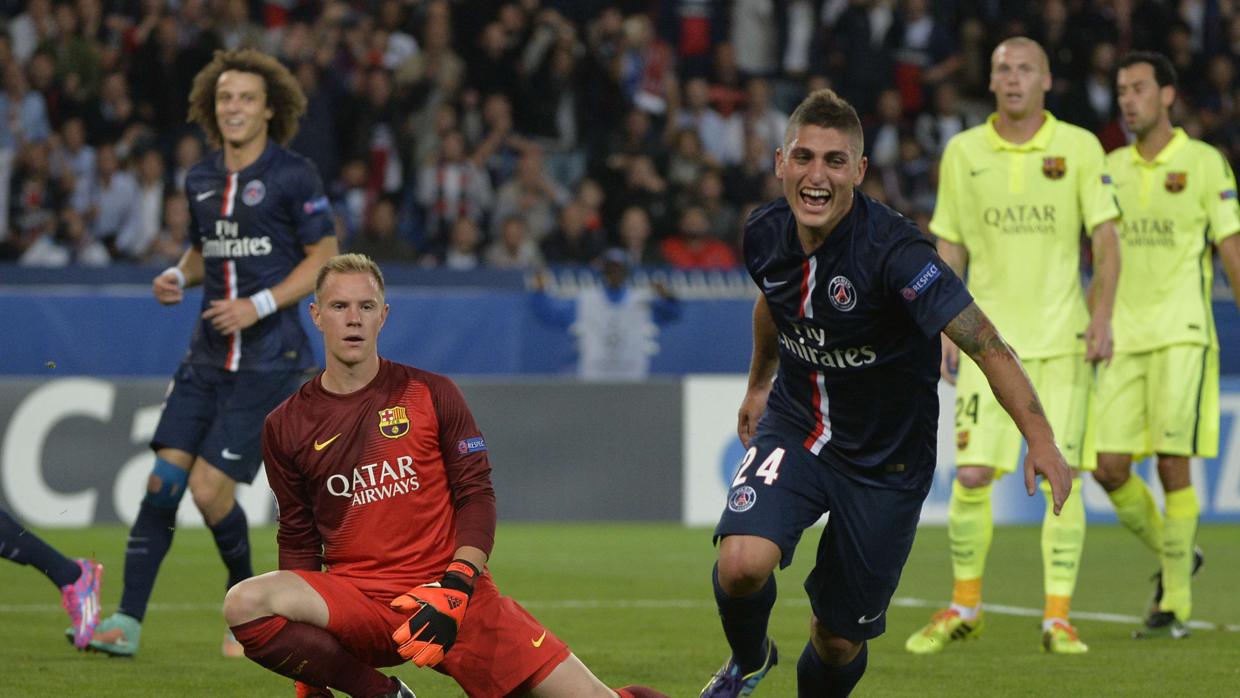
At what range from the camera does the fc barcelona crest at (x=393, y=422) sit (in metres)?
5.49

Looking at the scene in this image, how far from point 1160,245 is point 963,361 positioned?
4.83 ft

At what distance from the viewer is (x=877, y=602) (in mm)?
5758

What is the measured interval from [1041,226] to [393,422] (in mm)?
3698

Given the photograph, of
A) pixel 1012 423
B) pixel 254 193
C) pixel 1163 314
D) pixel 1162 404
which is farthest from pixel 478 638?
pixel 1163 314

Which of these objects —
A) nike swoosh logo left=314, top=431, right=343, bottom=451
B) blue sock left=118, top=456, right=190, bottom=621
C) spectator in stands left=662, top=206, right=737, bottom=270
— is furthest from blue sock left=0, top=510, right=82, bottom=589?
spectator in stands left=662, top=206, right=737, bottom=270

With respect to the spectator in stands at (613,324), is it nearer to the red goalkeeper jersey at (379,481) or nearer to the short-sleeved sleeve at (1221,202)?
the short-sleeved sleeve at (1221,202)

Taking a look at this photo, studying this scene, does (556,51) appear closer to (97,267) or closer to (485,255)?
(485,255)

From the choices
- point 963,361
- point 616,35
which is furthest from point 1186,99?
point 963,361

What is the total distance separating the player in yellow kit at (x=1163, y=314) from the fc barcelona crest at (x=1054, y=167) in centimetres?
90

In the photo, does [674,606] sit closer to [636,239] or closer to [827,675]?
[827,675]

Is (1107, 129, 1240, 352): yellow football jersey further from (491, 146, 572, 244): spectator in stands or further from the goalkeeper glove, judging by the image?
(491, 146, 572, 244): spectator in stands

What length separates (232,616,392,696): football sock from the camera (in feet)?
17.3

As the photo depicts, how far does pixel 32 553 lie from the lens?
7473 millimetres

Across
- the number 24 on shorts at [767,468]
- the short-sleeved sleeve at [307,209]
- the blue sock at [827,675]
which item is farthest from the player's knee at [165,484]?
the blue sock at [827,675]
